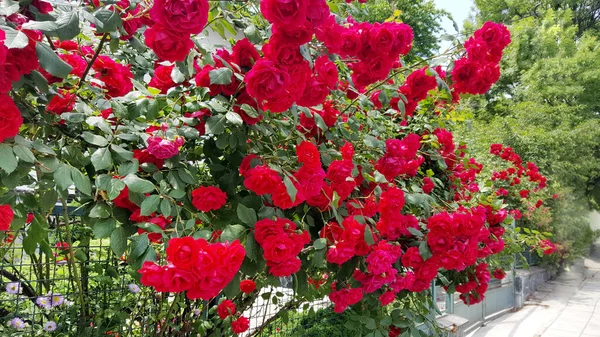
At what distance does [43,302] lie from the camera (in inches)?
73.5

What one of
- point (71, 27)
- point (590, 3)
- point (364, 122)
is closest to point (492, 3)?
point (590, 3)

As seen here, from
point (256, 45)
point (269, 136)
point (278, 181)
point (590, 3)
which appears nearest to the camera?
point (278, 181)

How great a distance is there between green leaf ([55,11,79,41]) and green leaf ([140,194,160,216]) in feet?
1.31

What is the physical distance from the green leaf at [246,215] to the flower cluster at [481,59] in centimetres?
101

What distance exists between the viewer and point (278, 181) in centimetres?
117

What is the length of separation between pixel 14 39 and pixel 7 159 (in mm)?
230

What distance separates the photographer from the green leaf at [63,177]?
959 mm

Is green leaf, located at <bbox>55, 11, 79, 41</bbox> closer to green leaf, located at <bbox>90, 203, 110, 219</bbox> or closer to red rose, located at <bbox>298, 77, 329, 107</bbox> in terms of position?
green leaf, located at <bbox>90, 203, 110, 219</bbox>

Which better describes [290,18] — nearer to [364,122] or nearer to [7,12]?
[7,12]

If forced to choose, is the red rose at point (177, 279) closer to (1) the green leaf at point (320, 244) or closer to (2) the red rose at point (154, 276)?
(2) the red rose at point (154, 276)

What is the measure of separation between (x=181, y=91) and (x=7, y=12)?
0.52 metres

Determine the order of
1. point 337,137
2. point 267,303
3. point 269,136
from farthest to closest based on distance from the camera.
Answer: point 267,303 < point 337,137 < point 269,136

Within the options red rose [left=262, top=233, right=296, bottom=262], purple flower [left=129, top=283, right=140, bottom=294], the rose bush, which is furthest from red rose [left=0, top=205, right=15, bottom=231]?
purple flower [left=129, top=283, right=140, bottom=294]

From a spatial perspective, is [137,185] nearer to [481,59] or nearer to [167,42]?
[167,42]
